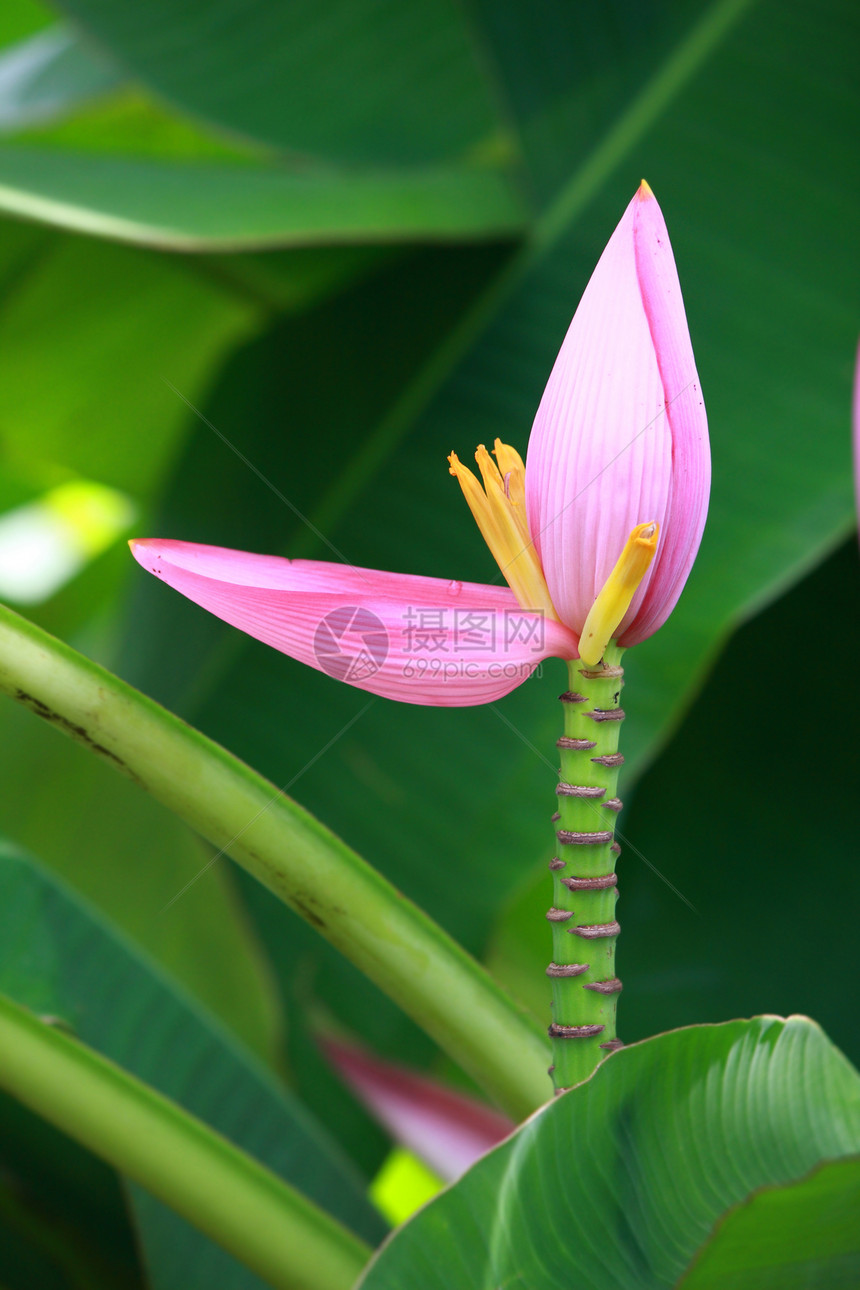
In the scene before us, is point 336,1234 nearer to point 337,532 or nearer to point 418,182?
point 337,532

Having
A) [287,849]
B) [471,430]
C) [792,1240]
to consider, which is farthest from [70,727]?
[471,430]

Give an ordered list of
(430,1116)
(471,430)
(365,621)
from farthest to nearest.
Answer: (471,430) < (430,1116) < (365,621)

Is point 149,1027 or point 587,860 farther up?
point 587,860

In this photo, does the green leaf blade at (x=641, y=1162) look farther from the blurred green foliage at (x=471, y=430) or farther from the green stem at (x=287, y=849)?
the blurred green foliage at (x=471, y=430)

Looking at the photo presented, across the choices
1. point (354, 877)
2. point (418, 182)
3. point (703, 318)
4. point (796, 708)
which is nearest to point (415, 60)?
point (418, 182)

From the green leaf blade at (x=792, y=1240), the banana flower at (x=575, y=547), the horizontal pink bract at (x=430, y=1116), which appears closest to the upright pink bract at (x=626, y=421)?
the banana flower at (x=575, y=547)

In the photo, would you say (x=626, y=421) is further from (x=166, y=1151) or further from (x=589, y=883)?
(x=166, y=1151)

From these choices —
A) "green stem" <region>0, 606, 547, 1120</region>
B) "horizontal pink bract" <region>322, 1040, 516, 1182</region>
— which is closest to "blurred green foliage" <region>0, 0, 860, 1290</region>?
"horizontal pink bract" <region>322, 1040, 516, 1182</region>
